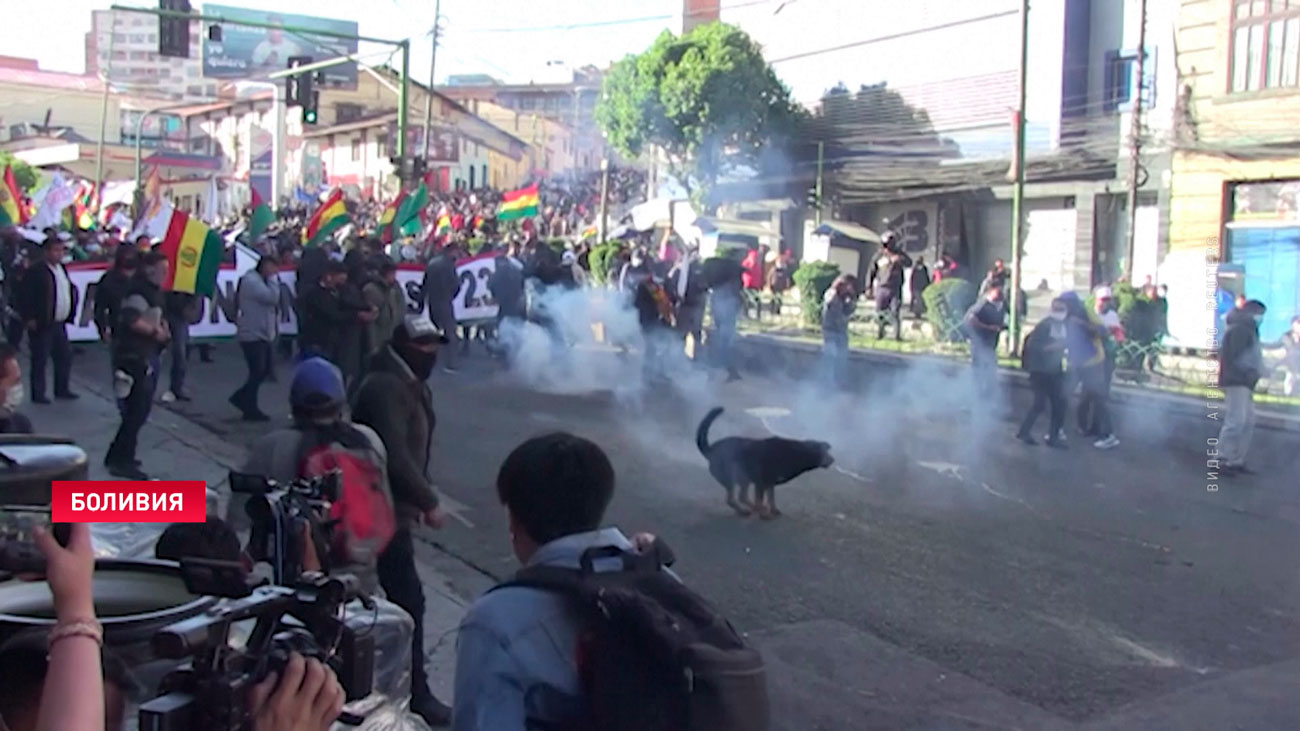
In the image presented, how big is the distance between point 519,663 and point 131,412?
722 cm

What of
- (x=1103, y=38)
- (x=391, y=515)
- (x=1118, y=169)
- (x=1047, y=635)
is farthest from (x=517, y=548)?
(x=1103, y=38)

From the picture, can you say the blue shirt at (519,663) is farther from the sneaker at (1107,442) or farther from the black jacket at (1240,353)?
the sneaker at (1107,442)

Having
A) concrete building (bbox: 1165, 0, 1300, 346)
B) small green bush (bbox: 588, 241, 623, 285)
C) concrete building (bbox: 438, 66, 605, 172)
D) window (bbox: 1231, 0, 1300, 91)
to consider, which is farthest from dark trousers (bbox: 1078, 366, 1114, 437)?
concrete building (bbox: 438, 66, 605, 172)

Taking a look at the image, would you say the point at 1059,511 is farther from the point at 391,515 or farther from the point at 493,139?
the point at 493,139

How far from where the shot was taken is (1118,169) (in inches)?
1001

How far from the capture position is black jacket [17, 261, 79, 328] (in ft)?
37.5

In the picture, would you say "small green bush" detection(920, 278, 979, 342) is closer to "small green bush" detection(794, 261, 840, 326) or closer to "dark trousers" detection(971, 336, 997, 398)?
"small green bush" detection(794, 261, 840, 326)

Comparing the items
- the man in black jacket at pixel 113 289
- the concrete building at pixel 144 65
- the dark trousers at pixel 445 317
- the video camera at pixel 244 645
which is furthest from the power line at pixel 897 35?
the concrete building at pixel 144 65

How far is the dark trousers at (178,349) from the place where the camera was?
11.7 metres

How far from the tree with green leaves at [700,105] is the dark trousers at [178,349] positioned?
2265cm

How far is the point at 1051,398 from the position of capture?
40.2 feet

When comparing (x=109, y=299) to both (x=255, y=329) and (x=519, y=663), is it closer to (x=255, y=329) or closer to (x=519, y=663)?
(x=255, y=329)

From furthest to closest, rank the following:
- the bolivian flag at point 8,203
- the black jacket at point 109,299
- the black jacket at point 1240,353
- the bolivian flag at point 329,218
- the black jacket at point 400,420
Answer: the bolivian flag at point 329,218 → the bolivian flag at point 8,203 → the black jacket at point 1240,353 → the black jacket at point 109,299 → the black jacket at point 400,420

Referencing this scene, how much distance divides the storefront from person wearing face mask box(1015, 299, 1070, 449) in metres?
7.93
